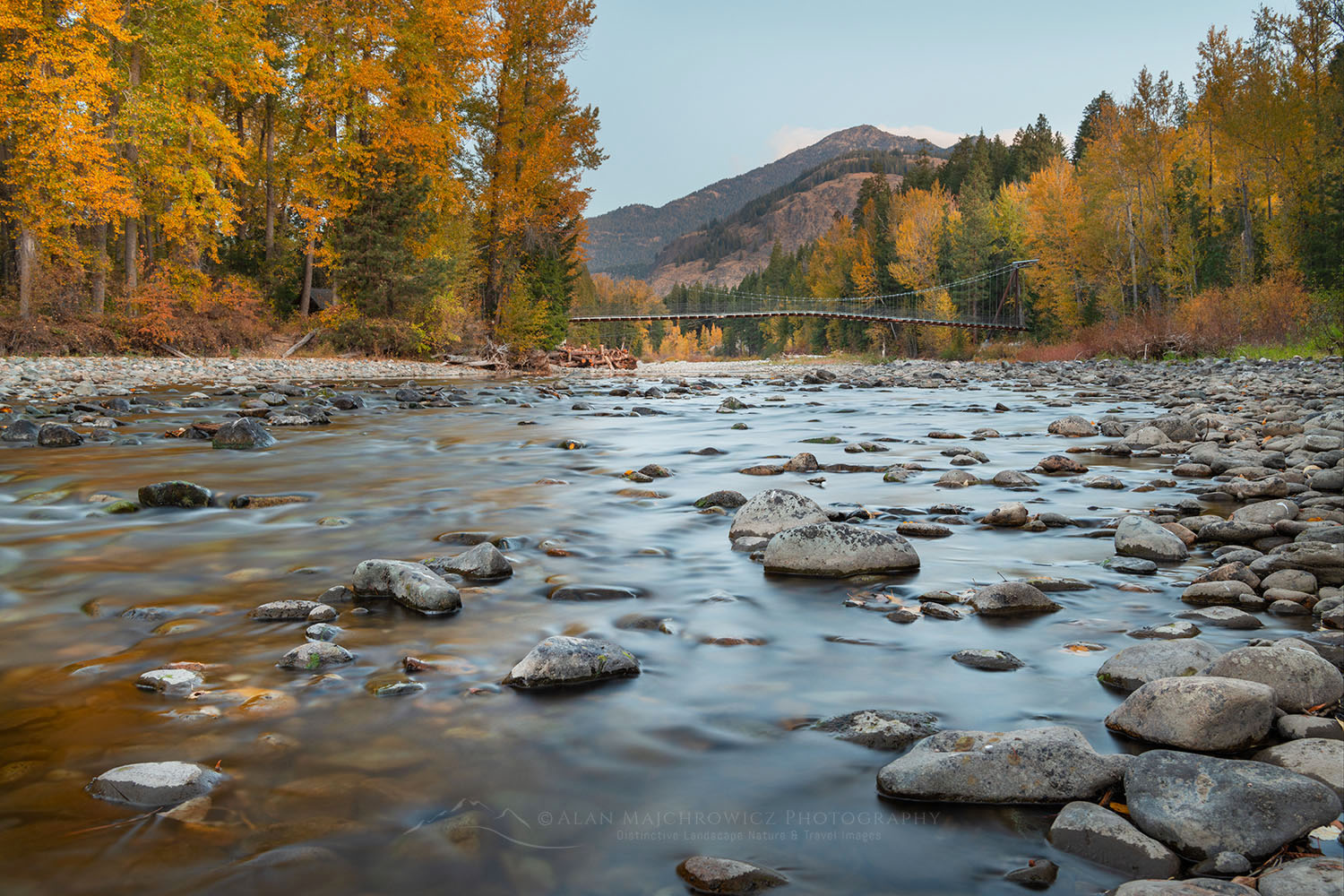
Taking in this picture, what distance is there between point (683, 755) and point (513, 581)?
1.65m

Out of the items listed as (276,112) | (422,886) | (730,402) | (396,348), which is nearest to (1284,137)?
(730,402)

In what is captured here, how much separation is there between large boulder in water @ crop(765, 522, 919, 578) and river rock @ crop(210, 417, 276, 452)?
5714 millimetres

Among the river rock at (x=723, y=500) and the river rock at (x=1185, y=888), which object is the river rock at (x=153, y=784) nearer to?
the river rock at (x=1185, y=888)

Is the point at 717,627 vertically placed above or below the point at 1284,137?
below

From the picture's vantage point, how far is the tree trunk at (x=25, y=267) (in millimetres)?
18188

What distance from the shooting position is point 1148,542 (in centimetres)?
375

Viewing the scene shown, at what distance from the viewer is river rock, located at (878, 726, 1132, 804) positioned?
1.79 metres

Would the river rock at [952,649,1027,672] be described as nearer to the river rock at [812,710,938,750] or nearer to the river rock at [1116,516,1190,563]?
the river rock at [812,710,938,750]

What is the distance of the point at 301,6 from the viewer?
23.7 m

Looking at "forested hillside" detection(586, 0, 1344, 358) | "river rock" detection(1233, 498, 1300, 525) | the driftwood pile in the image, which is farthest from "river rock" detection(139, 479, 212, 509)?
the driftwood pile

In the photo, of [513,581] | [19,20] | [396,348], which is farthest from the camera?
[396,348]

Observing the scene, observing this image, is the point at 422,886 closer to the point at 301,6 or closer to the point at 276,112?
the point at 301,6

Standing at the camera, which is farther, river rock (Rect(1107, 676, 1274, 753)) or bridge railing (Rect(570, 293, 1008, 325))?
bridge railing (Rect(570, 293, 1008, 325))

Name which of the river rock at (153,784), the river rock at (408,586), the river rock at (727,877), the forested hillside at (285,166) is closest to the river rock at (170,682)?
the river rock at (153,784)
